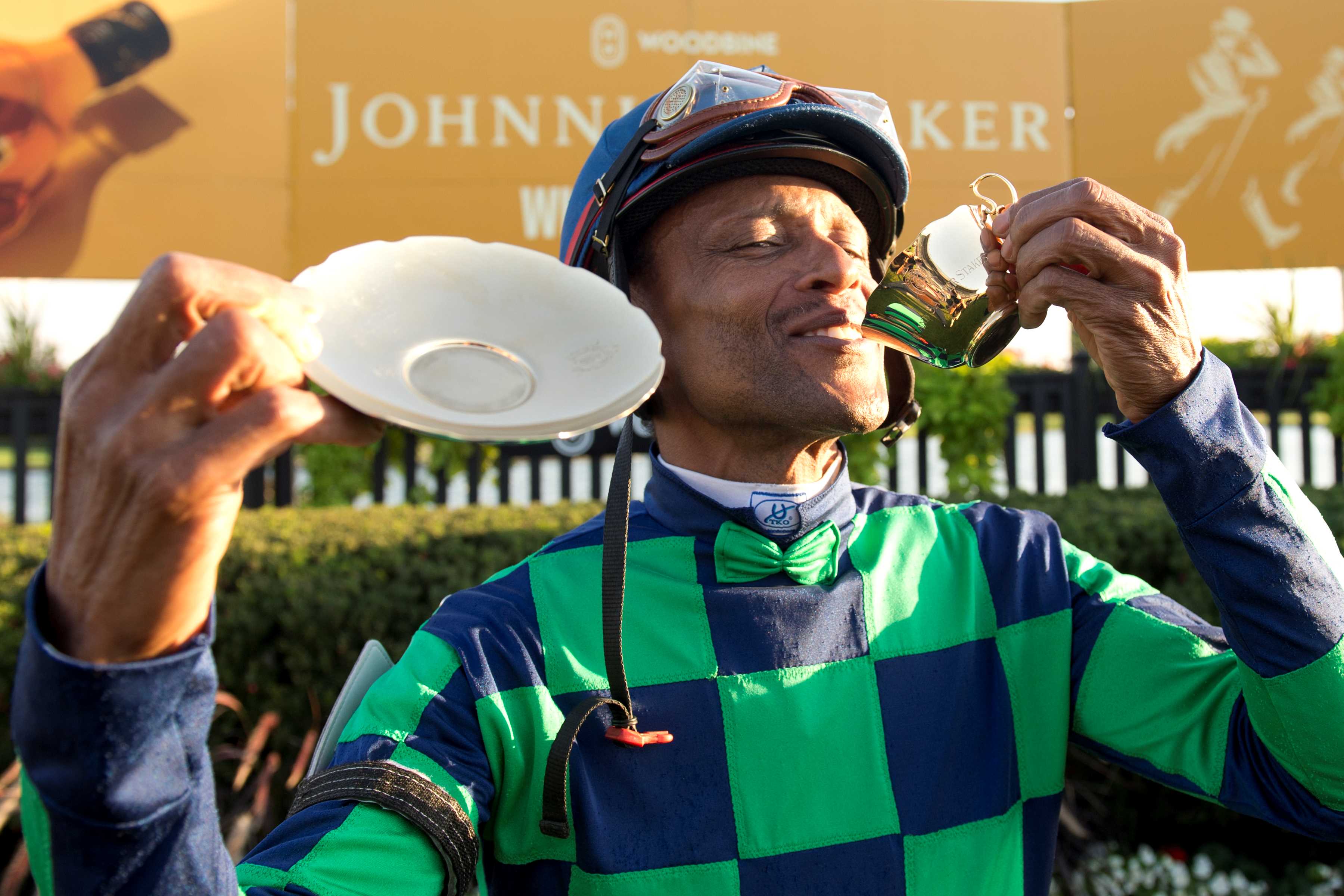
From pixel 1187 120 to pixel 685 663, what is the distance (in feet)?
20.6

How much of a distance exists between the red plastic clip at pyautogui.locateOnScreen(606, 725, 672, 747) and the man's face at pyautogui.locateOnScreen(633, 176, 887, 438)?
1.99 feet

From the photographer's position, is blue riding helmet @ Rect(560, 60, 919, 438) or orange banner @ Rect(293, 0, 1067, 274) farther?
orange banner @ Rect(293, 0, 1067, 274)

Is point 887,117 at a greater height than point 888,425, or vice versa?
point 887,117

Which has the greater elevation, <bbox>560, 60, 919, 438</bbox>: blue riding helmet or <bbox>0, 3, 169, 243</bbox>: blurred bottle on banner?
<bbox>0, 3, 169, 243</bbox>: blurred bottle on banner

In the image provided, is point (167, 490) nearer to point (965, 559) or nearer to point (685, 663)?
point (685, 663)

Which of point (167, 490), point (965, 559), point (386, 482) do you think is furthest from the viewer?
point (386, 482)

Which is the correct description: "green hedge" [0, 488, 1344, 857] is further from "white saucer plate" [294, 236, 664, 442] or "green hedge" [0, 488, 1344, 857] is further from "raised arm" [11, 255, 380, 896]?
"raised arm" [11, 255, 380, 896]

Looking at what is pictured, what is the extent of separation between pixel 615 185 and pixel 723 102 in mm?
272

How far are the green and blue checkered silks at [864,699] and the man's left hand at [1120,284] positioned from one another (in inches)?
2.3

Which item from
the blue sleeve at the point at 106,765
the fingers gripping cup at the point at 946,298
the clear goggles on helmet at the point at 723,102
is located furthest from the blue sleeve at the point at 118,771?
the clear goggles on helmet at the point at 723,102

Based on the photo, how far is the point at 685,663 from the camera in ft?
5.72

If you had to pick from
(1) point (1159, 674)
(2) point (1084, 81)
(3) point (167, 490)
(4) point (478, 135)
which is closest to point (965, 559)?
(1) point (1159, 674)

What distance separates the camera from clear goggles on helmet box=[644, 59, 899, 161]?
193 cm

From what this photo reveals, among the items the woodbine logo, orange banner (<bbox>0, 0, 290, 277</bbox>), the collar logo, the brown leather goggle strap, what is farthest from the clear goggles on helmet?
orange banner (<bbox>0, 0, 290, 277</bbox>)
